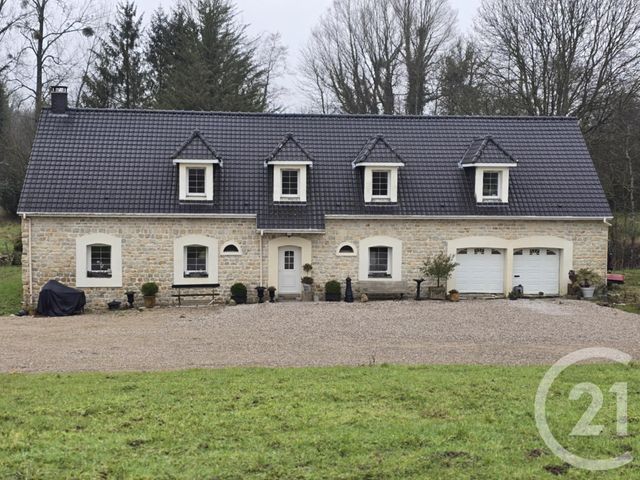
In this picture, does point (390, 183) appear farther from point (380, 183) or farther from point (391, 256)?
point (391, 256)

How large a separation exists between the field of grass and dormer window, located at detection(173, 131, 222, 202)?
6.87 metres

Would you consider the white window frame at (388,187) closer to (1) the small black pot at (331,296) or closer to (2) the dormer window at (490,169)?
(2) the dormer window at (490,169)

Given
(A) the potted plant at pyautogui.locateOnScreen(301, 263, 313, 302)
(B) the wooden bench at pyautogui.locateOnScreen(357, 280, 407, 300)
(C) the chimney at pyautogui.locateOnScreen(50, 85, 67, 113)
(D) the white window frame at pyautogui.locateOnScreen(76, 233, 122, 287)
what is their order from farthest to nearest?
(C) the chimney at pyautogui.locateOnScreen(50, 85, 67, 113), (B) the wooden bench at pyautogui.locateOnScreen(357, 280, 407, 300), (A) the potted plant at pyautogui.locateOnScreen(301, 263, 313, 302), (D) the white window frame at pyautogui.locateOnScreen(76, 233, 122, 287)

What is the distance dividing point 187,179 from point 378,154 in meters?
Answer: 6.65

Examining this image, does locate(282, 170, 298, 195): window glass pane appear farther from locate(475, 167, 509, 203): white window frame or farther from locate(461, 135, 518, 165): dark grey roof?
locate(475, 167, 509, 203): white window frame

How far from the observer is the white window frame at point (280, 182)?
→ 871 inches

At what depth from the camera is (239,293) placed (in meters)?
21.3

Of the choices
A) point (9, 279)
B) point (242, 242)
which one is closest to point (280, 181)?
point (242, 242)

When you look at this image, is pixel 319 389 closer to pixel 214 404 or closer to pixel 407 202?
pixel 214 404

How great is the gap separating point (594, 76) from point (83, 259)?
26.7m

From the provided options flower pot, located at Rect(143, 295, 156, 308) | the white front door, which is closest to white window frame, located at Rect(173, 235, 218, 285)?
flower pot, located at Rect(143, 295, 156, 308)

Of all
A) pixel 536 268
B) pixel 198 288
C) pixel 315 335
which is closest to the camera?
pixel 315 335

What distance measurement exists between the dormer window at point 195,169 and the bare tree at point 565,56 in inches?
783

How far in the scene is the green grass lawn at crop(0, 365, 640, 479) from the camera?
21.5 feet
